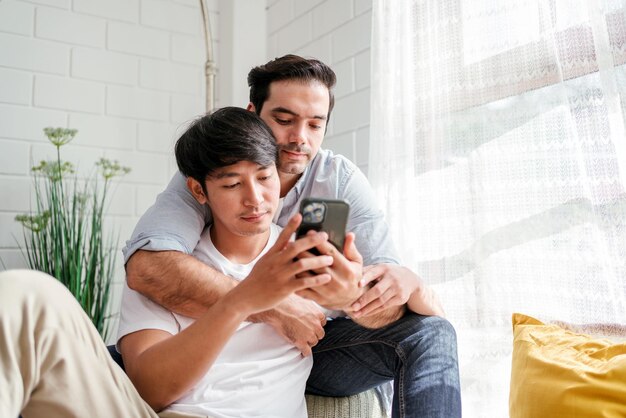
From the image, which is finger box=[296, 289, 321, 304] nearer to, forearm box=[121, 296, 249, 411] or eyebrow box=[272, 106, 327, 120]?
forearm box=[121, 296, 249, 411]

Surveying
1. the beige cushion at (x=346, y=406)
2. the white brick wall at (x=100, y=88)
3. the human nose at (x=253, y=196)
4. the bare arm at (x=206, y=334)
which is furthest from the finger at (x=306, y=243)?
the white brick wall at (x=100, y=88)

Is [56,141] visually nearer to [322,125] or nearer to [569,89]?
[322,125]

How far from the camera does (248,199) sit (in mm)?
1396

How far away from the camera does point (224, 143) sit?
4.60 feet

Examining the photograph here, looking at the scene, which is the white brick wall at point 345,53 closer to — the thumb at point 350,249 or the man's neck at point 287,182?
the man's neck at point 287,182

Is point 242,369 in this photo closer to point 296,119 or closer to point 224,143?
point 224,143

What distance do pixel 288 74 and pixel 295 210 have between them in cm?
37

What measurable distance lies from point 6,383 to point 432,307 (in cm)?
88

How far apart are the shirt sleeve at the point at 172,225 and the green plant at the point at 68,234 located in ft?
2.59

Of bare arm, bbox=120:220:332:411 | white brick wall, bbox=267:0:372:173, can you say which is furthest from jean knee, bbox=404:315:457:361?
white brick wall, bbox=267:0:372:173

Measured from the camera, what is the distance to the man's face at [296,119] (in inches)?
66.6

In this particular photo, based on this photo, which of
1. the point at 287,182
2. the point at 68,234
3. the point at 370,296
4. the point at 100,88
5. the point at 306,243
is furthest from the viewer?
the point at 100,88

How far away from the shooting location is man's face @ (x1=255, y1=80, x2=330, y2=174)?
169 centimetres

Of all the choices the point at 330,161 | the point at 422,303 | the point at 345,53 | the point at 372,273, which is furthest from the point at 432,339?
the point at 345,53
